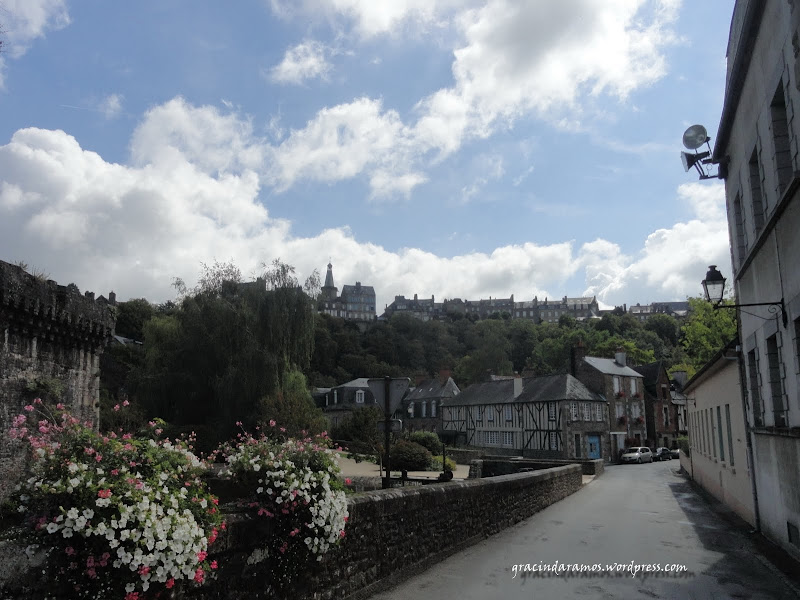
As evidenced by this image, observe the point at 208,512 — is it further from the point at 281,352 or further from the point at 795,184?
the point at 281,352

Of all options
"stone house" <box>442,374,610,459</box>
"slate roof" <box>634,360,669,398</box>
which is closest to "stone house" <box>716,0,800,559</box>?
"stone house" <box>442,374,610,459</box>

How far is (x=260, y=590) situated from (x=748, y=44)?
9886 mm

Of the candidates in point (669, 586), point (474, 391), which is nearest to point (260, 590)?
point (669, 586)

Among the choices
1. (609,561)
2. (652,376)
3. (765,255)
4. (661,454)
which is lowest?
(661,454)

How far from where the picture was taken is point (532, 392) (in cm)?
4853

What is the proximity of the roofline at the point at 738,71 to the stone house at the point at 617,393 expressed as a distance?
1514 inches

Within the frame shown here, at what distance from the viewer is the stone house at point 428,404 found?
62.8m

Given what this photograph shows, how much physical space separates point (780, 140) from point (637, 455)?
39595 millimetres

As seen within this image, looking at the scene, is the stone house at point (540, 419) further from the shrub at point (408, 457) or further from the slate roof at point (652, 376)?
the shrub at point (408, 457)

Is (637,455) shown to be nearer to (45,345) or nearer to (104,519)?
(45,345)

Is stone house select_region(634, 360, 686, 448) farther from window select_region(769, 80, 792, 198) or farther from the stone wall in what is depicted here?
window select_region(769, 80, 792, 198)

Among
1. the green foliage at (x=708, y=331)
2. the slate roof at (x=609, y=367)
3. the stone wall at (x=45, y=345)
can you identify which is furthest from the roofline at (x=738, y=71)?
the slate roof at (x=609, y=367)

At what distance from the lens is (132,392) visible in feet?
95.5

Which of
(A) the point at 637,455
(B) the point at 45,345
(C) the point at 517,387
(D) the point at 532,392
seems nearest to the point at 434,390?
(C) the point at 517,387
